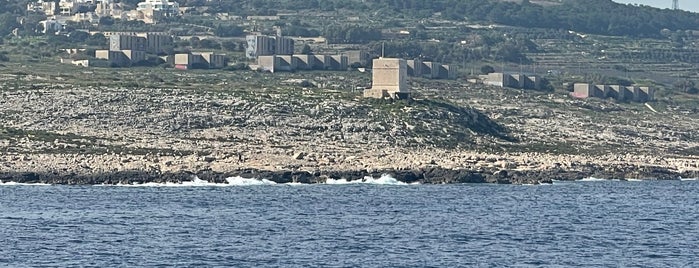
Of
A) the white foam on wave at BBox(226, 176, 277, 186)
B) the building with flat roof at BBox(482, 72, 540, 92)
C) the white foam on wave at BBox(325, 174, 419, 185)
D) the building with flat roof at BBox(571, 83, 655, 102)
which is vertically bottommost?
the building with flat roof at BBox(571, 83, 655, 102)

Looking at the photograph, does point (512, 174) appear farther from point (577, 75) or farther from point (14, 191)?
point (577, 75)

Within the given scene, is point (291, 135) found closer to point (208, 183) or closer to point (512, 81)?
point (208, 183)

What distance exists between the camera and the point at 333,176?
11050 centimetres

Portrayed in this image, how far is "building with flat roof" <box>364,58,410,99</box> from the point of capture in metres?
141

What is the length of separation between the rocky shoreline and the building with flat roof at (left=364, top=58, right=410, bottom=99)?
23.4 meters

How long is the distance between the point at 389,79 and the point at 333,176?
34344 millimetres

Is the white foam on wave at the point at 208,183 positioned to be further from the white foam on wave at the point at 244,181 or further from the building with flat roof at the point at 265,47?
Result: the building with flat roof at the point at 265,47

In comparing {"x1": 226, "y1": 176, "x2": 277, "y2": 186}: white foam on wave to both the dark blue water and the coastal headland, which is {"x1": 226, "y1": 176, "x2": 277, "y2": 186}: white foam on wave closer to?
the coastal headland

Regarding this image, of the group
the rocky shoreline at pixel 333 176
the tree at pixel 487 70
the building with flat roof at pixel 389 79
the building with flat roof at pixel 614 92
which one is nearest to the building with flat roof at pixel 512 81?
the building with flat roof at pixel 614 92

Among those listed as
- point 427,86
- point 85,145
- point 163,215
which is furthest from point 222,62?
point 163,215

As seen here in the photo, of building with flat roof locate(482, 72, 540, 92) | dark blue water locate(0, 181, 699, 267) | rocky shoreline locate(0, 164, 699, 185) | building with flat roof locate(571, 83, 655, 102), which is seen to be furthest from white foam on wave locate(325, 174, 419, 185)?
building with flat roof locate(571, 83, 655, 102)

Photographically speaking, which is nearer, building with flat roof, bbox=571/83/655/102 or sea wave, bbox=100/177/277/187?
sea wave, bbox=100/177/277/187

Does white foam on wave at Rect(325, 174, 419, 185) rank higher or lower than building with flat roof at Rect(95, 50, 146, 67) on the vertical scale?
lower

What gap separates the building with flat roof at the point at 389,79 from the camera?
141 meters
